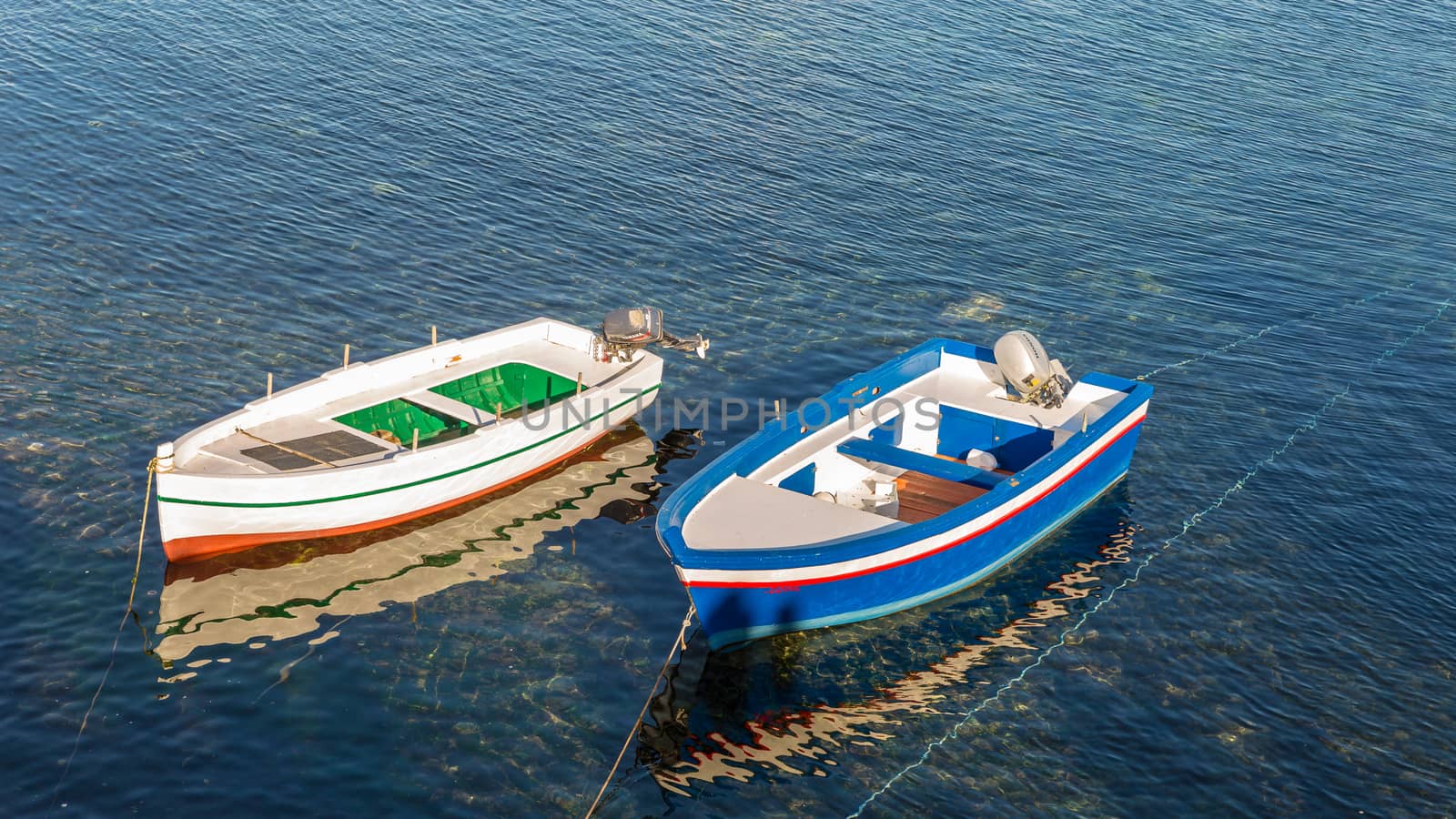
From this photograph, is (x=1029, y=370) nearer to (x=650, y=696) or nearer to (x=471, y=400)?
(x=650, y=696)

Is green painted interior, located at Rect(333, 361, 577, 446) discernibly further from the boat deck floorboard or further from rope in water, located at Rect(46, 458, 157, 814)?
the boat deck floorboard

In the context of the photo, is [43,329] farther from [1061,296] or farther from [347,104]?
[1061,296]

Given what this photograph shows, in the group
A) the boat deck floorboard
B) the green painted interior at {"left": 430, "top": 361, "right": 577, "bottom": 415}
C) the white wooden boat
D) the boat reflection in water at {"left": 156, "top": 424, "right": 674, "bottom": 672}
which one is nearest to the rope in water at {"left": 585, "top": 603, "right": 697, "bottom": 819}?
the boat reflection in water at {"left": 156, "top": 424, "right": 674, "bottom": 672}

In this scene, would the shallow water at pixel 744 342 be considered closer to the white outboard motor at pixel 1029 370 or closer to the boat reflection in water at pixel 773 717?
the boat reflection in water at pixel 773 717

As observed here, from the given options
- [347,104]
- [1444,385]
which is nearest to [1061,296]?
[1444,385]

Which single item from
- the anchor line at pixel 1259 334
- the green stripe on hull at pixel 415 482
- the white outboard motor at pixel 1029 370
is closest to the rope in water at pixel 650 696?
the green stripe on hull at pixel 415 482

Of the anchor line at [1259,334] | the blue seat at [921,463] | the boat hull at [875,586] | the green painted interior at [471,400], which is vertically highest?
the anchor line at [1259,334]
